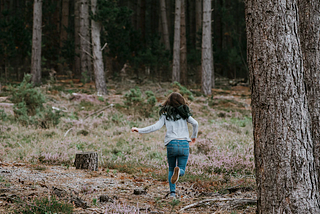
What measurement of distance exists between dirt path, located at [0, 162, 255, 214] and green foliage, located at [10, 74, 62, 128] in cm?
426

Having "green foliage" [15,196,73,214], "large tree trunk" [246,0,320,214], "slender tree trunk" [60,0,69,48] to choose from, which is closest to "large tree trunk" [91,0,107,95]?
"slender tree trunk" [60,0,69,48]

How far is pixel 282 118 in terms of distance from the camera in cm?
295

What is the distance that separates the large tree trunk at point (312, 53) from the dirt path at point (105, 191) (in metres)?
1.41

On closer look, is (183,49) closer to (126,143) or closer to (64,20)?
(64,20)

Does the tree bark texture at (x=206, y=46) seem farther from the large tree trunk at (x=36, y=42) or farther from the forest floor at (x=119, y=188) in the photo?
the forest floor at (x=119, y=188)

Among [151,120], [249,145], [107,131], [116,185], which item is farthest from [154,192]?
[151,120]

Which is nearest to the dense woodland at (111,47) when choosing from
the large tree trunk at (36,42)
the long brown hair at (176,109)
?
the large tree trunk at (36,42)

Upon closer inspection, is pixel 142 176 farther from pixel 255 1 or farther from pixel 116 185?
pixel 255 1

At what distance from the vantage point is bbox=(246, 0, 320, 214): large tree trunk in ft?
9.64

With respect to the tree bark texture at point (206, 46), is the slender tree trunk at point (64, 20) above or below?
above

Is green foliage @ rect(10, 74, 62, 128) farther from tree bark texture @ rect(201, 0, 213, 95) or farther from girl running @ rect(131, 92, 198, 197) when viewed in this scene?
tree bark texture @ rect(201, 0, 213, 95)

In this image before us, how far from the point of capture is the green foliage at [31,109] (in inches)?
404

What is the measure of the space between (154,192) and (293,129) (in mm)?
2745

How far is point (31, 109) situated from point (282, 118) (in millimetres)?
10177
